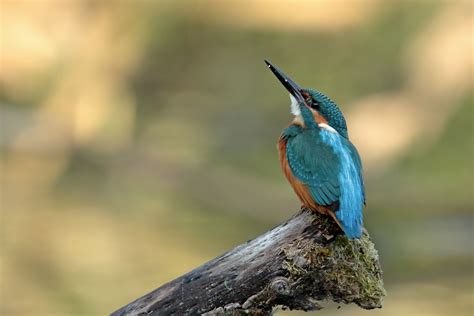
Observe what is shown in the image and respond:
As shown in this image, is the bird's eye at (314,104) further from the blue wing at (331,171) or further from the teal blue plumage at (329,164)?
the blue wing at (331,171)

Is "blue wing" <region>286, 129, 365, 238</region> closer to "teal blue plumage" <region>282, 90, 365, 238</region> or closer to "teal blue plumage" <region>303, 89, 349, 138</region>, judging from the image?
"teal blue plumage" <region>282, 90, 365, 238</region>

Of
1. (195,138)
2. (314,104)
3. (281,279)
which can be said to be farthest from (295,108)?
(195,138)

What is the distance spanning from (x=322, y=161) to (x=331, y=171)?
0.05m

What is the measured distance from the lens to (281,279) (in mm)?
1911

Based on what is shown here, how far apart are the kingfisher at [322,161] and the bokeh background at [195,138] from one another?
2538 millimetres

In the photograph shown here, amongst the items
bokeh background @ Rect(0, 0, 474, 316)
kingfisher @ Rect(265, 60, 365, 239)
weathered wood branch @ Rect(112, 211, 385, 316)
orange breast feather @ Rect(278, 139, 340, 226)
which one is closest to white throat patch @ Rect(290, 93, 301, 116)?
kingfisher @ Rect(265, 60, 365, 239)

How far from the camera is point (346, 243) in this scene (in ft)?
6.53

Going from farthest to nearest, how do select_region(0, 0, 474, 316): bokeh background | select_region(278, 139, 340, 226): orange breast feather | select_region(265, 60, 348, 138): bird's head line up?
select_region(0, 0, 474, 316): bokeh background < select_region(265, 60, 348, 138): bird's head < select_region(278, 139, 340, 226): orange breast feather

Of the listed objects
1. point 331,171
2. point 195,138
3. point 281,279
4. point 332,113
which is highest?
point 195,138

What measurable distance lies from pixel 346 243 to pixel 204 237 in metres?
3.88

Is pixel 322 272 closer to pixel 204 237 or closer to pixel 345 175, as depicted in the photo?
pixel 345 175

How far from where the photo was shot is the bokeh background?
5.46 metres

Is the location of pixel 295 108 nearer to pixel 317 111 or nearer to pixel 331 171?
A: pixel 317 111

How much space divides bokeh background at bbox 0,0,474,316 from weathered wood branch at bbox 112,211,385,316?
280cm
